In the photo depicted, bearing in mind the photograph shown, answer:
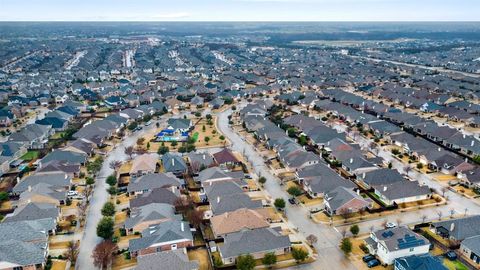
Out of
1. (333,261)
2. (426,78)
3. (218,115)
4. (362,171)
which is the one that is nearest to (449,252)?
(333,261)

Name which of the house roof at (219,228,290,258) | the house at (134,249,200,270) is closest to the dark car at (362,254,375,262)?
the house roof at (219,228,290,258)

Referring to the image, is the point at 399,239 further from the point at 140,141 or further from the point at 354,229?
the point at 140,141

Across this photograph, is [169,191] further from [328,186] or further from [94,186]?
[328,186]

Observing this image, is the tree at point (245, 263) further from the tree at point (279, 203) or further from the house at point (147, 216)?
the tree at point (279, 203)

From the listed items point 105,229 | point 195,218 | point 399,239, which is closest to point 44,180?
point 105,229

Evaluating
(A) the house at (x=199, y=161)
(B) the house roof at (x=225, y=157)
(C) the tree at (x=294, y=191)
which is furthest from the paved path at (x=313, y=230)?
(A) the house at (x=199, y=161)

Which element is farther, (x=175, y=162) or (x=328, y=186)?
(x=175, y=162)
